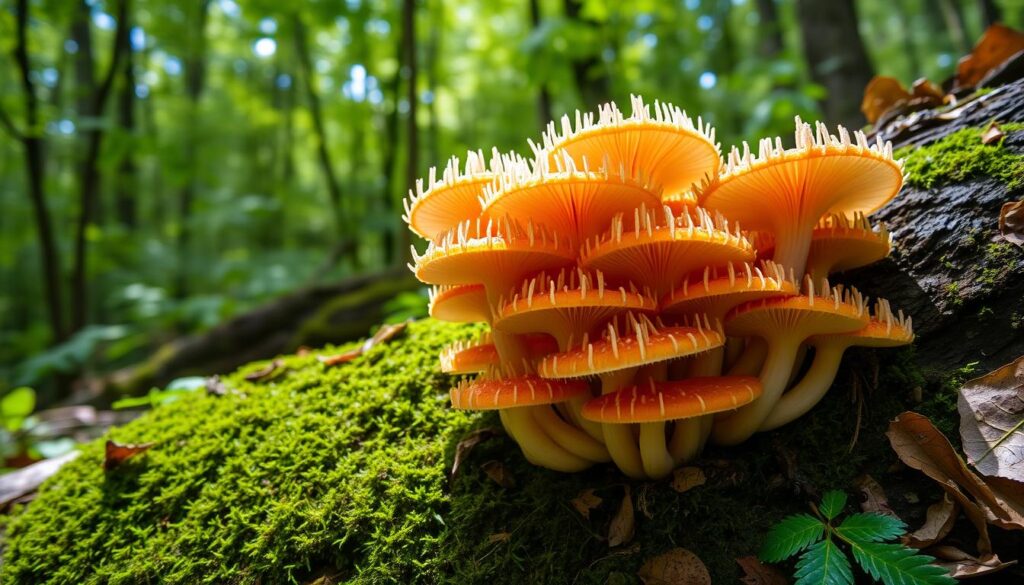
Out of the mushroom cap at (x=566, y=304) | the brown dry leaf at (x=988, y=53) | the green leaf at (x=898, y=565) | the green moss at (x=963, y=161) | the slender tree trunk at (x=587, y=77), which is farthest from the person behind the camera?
the slender tree trunk at (x=587, y=77)

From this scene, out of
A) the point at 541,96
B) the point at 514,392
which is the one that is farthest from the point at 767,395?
the point at 541,96

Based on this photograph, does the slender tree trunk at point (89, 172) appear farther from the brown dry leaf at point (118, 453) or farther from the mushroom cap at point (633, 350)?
the mushroom cap at point (633, 350)

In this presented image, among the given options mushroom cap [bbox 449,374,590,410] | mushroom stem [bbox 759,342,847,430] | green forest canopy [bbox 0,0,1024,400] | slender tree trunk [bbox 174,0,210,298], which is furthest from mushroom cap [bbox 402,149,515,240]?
slender tree trunk [bbox 174,0,210,298]

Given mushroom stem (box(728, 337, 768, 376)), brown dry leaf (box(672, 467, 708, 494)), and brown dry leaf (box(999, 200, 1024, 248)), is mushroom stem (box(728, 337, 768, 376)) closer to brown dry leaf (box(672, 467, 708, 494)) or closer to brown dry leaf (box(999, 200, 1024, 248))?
brown dry leaf (box(672, 467, 708, 494))

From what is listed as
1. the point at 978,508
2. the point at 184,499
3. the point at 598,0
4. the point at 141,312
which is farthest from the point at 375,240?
the point at 978,508

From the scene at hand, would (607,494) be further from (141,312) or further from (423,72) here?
(423,72)

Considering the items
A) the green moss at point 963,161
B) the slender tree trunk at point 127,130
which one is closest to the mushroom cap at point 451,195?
the green moss at point 963,161
